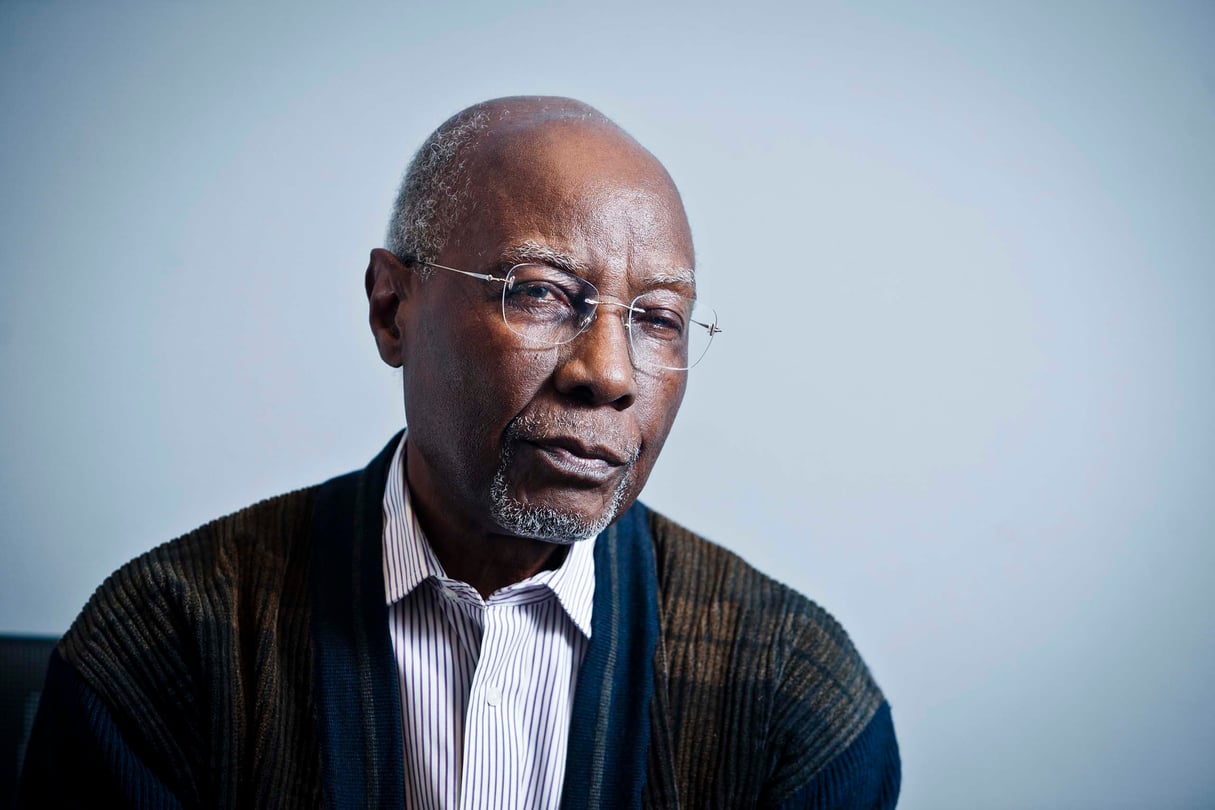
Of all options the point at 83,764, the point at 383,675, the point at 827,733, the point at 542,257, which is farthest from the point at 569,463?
the point at 83,764

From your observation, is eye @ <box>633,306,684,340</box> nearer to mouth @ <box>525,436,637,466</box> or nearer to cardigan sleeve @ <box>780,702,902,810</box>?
mouth @ <box>525,436,637,466</box>

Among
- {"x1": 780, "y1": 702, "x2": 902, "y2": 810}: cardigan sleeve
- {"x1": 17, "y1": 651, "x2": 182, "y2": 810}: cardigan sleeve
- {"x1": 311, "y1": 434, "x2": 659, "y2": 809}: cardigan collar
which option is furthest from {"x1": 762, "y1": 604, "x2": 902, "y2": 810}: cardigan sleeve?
{"x1": 17, "y1": 651, "x2": 182, "y2": 810}: cardigan sleeve

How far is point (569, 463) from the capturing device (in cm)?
118

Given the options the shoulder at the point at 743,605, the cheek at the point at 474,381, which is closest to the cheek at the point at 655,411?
the cheek at the point at 474,381

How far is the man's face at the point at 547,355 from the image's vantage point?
1.18m

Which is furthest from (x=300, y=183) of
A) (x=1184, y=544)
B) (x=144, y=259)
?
(x=1184, y=544)

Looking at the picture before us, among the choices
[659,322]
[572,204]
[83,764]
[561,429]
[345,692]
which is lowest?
[83,764]

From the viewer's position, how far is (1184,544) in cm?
206

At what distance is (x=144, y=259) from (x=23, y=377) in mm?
334

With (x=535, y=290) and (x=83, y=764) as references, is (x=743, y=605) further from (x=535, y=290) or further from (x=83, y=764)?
(x=83, y=764)

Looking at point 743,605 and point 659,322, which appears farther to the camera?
point 743,605

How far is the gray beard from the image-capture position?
119 centimetres

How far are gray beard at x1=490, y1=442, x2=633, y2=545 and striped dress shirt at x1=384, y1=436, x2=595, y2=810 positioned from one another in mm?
135

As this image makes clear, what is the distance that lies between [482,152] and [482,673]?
67cm
